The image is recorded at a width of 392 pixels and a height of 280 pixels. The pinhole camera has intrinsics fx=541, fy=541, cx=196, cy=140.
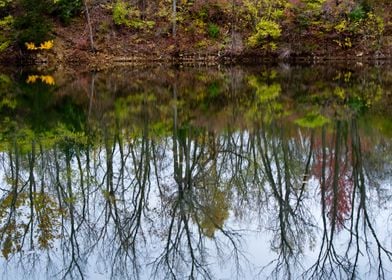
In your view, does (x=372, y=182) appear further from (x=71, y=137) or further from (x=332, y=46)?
(x=332, y=46)

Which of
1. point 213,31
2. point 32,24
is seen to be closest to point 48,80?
point 32,24

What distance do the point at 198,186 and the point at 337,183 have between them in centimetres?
269

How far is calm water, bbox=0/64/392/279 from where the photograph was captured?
7.43m

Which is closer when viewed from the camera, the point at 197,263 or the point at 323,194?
the point at 197,263

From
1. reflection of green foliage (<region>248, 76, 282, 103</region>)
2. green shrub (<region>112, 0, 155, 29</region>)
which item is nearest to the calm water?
reflection of green foliage (<region>248, 76, 282, 103</region>)

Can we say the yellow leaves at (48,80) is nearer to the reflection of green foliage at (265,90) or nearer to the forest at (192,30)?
the forest at (192,30)

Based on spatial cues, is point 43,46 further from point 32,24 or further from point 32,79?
point 32,79

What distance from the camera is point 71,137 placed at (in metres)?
15.2

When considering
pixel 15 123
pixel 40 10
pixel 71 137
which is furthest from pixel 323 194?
pixel 40 10

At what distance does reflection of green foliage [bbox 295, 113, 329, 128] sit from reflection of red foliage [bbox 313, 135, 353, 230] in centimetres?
277

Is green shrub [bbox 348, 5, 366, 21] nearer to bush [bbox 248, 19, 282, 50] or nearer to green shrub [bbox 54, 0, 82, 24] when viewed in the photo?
bush [bbox 248, 19, 282, 50]

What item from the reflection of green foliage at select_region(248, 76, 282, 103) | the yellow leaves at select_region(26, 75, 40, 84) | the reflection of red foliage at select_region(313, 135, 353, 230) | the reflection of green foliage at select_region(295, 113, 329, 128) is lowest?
the yellow leaves at select_region(26, 75, 40, 84)

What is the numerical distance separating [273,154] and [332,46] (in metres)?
28.5

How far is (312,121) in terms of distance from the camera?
16516 mm
